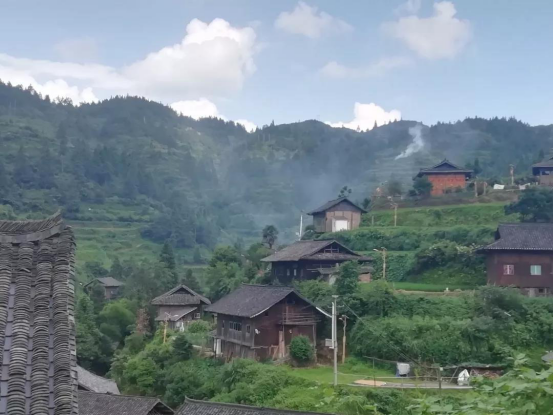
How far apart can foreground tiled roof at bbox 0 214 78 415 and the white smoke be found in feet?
363

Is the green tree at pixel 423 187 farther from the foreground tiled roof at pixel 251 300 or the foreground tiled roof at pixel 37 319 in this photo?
the foreground tiled roof at pixel 37 319

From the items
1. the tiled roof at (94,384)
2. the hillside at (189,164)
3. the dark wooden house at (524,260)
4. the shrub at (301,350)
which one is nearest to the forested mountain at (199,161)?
the hillside at (189,164)

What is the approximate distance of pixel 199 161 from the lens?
13975 cm

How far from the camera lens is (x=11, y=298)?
14.3 feet

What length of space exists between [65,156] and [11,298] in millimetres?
101307

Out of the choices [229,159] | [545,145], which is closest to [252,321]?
[545,145]

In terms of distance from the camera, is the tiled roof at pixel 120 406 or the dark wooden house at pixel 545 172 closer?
the tiled roof at pixel 120 406

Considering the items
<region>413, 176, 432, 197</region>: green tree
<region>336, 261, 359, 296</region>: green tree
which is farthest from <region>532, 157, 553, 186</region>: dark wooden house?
<region>336, 261, 359, 296</region>: green tree

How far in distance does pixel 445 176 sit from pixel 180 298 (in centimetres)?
2132

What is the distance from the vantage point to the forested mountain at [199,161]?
86625mm

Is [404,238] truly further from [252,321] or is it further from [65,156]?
[65,156]

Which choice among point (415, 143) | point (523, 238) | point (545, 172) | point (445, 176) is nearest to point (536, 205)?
point (545, 172)

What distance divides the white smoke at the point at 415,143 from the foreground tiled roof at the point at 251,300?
86.5m

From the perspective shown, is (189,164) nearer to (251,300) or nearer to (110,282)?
(110,282)
